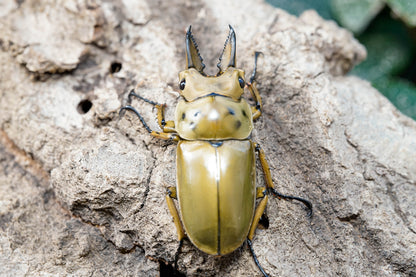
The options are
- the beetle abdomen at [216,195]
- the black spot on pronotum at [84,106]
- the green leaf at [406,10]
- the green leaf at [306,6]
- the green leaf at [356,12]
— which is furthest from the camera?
the green leaf at [306,6]

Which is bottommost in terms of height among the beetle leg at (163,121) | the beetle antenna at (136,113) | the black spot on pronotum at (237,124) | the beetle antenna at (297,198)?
the beetle antenna at (136,113)

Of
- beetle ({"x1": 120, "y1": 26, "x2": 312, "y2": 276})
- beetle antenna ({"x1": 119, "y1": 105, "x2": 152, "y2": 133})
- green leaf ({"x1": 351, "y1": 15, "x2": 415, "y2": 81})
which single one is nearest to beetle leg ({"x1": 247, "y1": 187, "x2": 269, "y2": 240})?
beetle ({"x1": 120, "y1": 26, "x2": 312, "y2": 276})

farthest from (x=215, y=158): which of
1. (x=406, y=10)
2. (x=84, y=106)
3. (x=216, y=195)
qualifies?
(x=406, y=10)

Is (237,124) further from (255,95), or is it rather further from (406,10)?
(406,10)

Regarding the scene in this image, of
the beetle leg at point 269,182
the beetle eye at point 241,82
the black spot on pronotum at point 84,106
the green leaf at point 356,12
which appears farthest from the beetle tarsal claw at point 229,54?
the green leaf at point 356,12

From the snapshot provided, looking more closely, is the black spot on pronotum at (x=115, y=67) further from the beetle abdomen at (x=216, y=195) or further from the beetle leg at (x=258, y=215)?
the beetle leg at (x=258, y=215)

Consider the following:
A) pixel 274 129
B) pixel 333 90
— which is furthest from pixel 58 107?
pixel 333 90

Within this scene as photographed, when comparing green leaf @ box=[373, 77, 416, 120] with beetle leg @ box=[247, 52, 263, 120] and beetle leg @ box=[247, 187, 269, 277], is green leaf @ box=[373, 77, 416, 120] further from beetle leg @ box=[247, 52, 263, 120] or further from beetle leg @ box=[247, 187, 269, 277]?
beetle leg @ box=[247, 187, 269, 277]
